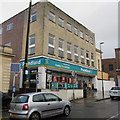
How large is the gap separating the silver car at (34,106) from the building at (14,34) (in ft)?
39.2

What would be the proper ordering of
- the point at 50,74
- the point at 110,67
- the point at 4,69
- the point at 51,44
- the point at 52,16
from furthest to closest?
the point at 110,67 < the point at 52,16 < the point at 51,44 < the point at 50,74 < the point at 4,69

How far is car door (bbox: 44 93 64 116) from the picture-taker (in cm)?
→ 788

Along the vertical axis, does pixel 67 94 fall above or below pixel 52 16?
below

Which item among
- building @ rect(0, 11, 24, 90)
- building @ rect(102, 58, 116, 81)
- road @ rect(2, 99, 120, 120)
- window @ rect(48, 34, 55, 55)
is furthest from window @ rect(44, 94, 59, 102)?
building @ rect(102, 58, 116, 81)

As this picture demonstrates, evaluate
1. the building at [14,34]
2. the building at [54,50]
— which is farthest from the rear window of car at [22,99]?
the building at [14,34]

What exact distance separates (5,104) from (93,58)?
21.6 m

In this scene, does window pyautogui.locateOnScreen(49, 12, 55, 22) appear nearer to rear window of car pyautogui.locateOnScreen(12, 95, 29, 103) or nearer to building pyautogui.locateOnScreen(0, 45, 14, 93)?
building pyautogui.locateOnScreen(0, 45, 14, 93)

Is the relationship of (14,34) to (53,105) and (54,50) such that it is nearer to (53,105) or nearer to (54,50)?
(54,50)

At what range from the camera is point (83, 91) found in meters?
19.7

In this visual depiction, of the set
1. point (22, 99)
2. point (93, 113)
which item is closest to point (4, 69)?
point (22, 99)

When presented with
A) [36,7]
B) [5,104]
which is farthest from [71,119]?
[36,7]

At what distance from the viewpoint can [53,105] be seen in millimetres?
8094

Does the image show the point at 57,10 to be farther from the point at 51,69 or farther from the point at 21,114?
the point at 21,114

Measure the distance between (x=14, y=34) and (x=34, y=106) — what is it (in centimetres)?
1722
